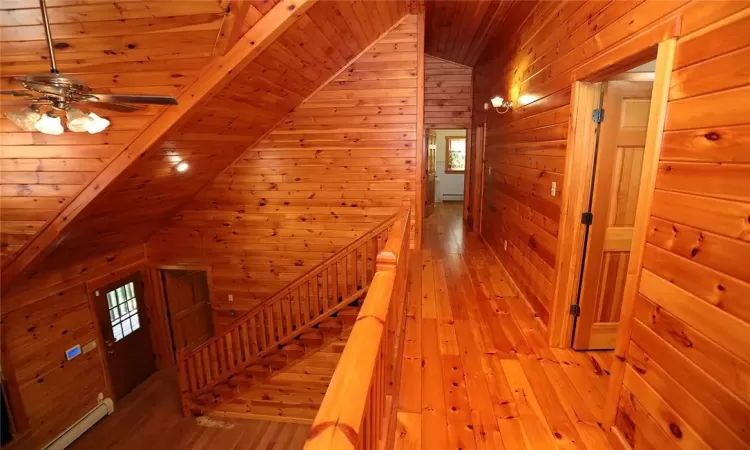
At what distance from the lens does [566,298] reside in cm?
239

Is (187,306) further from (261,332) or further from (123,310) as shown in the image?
(261,332)

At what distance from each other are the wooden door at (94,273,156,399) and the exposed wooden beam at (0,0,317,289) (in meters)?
2.37

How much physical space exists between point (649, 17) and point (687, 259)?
111 cm

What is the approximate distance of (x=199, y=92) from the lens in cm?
247

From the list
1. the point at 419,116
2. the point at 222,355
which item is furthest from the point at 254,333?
the point at 419,116

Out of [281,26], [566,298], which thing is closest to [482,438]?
[566,298]

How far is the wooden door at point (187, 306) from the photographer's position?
19.0 feet

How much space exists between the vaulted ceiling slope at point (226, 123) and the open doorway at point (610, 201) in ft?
7.55

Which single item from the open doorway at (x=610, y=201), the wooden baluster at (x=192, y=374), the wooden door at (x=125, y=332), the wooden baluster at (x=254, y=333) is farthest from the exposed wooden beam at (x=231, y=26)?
the wooden door at (x=125, y=332)

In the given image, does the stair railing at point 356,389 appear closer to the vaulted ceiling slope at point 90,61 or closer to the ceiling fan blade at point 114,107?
the ceiling fan blade at point 114,107

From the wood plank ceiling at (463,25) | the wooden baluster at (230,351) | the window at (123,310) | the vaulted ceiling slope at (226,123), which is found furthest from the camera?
the window at (123,310)

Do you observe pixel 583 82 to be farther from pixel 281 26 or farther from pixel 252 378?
pixel 252 378

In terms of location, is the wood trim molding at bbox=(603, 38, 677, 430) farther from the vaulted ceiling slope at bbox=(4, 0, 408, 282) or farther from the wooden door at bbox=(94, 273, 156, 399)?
the wooden door at bbox=(94, 273, 156, 399)

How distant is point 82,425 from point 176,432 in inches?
46.9
